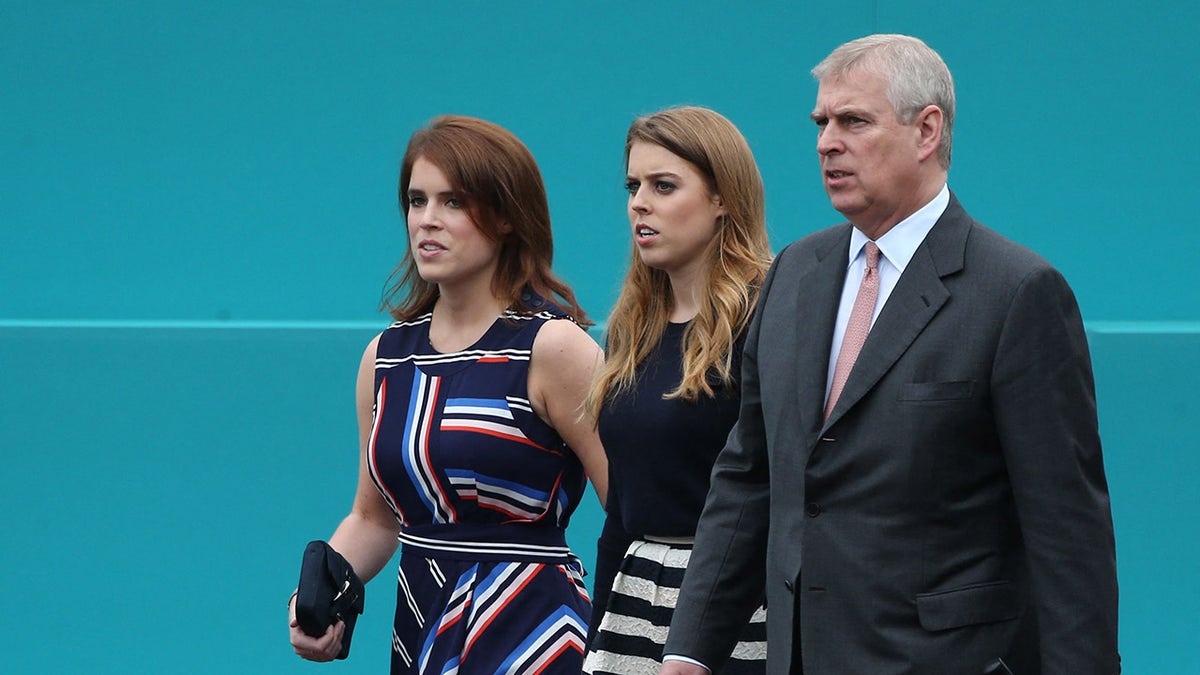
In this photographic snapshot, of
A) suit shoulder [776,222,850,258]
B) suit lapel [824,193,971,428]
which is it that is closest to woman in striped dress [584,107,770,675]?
suit shoulder [776,222,850,258]

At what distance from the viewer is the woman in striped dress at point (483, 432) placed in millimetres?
3025

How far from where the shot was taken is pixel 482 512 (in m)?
3.06

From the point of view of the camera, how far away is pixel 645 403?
2.84 metres

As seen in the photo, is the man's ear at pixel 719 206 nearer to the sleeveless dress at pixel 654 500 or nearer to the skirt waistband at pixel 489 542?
the sleeveless dress at pixel 654 500

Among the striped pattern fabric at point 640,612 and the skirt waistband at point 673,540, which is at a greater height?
the skirt waistband at point 673,540

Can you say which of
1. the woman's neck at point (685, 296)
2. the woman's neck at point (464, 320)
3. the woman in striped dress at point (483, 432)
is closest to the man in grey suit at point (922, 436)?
the woman's neck at point (685, 296)

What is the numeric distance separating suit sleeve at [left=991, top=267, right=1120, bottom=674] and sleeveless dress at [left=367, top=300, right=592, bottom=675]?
113 cm

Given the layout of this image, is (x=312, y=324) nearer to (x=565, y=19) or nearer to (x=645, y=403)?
(x=565, y=19)

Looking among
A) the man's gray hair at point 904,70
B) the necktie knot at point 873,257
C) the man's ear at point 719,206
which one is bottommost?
the necktie knot at point 873,257

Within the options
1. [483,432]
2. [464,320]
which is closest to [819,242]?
[483,432]

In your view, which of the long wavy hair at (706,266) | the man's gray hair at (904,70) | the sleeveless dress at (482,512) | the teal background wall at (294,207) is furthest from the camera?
the teal background wall at (294,207)

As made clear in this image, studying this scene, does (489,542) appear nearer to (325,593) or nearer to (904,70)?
(325,593)

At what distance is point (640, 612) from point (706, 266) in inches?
23.4

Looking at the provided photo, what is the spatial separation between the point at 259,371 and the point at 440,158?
1.94 m
